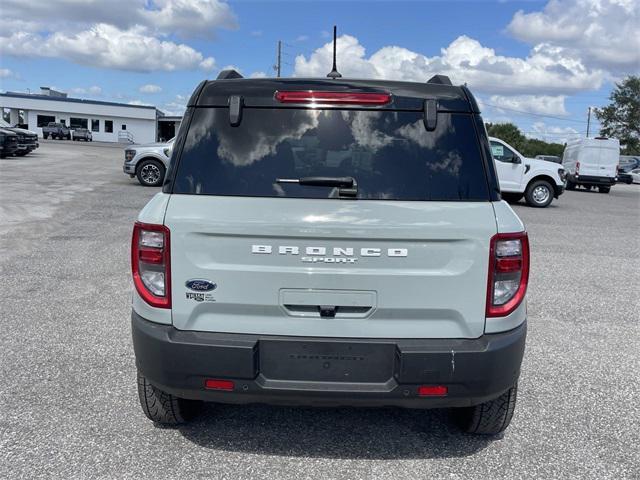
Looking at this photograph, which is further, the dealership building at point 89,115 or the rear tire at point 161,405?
the dealership building at point 89,115

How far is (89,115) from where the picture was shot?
7069cm

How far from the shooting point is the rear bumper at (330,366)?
279 cm

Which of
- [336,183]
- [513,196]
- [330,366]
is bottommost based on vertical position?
[513,196]

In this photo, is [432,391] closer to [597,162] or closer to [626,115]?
[597,162]

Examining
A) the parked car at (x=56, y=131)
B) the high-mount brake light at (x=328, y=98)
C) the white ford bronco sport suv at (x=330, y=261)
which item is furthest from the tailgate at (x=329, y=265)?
the parked car at (x=56, y=131)

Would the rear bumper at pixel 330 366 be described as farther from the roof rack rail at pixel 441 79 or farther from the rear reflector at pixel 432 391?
the roof rack rail at pixel 441 79

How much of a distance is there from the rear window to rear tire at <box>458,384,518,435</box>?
1171 millimetres

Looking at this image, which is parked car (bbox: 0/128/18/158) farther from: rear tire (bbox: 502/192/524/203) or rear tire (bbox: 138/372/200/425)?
rear tire (bbox: 138/372/200/425)

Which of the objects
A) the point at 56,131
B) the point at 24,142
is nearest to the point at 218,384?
the point at 24,142

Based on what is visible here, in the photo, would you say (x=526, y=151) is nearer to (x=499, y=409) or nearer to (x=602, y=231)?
(x=602, y=231)

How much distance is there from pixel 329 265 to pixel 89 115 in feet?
245

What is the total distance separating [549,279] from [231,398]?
19.8 feet

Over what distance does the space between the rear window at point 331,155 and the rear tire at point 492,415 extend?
1.17 m

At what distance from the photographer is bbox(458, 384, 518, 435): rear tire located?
329 cm
